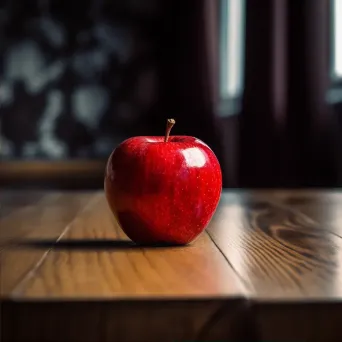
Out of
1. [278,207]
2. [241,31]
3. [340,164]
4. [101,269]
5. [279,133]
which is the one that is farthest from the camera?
[241,31]

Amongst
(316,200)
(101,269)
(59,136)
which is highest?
(101,269)

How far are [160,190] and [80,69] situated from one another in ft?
12.6

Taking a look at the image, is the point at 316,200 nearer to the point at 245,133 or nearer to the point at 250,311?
the point at 250,311

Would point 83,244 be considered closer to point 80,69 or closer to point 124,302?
point 124,302

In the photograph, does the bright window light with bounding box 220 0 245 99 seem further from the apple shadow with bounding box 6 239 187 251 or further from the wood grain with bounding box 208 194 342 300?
the apple shadow with bounding box 6 239 187 251

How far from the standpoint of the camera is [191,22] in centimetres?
371

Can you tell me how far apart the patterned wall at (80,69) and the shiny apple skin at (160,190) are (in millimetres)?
3734

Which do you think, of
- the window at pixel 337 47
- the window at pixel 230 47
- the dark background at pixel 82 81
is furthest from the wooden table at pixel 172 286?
the dark background at pixel 82 81

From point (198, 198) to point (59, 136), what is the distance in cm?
383

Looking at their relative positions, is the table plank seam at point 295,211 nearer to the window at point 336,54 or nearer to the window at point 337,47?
the window at point 336,54

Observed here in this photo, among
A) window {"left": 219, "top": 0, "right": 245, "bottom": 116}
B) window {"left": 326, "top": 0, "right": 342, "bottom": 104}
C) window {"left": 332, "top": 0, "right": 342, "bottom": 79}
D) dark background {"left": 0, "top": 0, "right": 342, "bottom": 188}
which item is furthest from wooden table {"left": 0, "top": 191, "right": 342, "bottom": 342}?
dark background {"left": 0, "top": 0, "right": 342, "bottom": 188}

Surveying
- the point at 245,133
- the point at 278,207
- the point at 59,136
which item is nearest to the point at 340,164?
the point at 245,133

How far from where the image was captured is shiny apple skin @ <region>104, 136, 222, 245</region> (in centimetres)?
78

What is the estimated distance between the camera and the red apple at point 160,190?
776 millimetres
